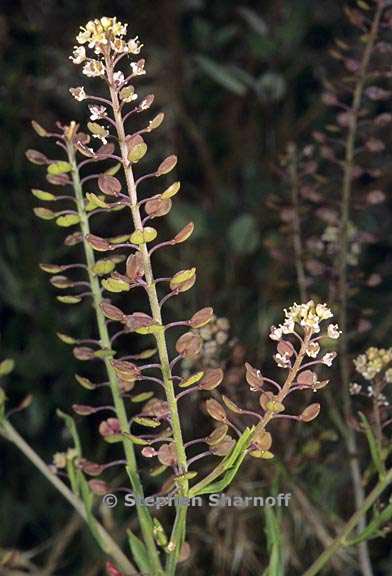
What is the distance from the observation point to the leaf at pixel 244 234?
97cm

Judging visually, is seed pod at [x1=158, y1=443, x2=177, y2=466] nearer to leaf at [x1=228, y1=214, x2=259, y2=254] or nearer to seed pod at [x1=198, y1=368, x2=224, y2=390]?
seed pod at [x1=198, y1=368, x2=224, y2=390]

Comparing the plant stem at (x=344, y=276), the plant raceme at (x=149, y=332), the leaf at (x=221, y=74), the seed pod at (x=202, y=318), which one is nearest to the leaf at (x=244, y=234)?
the leaf at (x=221, y=74)

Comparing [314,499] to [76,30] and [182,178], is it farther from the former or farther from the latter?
[76,30]

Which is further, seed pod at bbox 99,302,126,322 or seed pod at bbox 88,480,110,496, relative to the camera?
seed pod at bbox 88,480,110,496

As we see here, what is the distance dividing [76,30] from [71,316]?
0.32m

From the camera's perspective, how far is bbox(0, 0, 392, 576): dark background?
976 mm

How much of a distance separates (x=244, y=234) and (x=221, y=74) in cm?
17

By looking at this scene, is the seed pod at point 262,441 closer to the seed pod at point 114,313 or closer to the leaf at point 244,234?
the seed pod at point 114,313

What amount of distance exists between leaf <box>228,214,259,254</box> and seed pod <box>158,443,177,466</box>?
50cm

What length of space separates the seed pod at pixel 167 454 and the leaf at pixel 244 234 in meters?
0.50

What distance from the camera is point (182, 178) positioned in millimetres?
1062

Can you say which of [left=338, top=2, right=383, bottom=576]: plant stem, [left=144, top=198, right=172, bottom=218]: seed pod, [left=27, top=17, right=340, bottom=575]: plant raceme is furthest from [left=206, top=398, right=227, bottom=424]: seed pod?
[left=338, top=2, right=383, bottom=576]: plant stem

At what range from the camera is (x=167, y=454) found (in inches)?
19.4

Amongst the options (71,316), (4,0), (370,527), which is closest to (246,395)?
(370,527)
